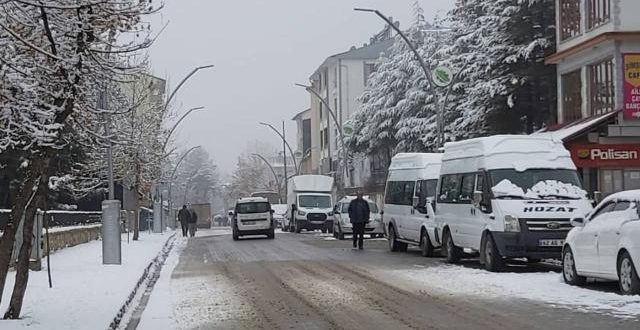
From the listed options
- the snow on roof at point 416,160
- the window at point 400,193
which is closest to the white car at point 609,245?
the snow on roof at point 416,160

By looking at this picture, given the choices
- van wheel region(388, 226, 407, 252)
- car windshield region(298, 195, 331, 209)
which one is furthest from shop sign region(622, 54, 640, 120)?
car windshield region(298, 195, 331, 209)

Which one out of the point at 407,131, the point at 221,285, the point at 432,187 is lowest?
the point at 221,285

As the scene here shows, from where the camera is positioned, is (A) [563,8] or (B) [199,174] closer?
(A) [563,8]

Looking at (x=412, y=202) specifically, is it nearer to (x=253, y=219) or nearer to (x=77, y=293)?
(x=77, y=293)

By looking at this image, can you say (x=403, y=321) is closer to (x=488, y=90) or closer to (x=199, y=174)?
(x=488, y=90)

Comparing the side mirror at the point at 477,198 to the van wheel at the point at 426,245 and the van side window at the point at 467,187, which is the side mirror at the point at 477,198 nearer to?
the van side window at the point at 467,187

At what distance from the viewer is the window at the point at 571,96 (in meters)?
33.1

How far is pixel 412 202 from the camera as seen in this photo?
2598 centimetres

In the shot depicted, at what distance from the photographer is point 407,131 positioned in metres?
57.9

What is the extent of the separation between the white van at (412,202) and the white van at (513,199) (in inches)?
106

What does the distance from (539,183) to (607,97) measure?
40.6 ft

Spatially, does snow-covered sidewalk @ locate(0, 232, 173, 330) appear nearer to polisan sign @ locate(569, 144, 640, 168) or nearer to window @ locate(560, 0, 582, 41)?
polisan sign @ locate(569, 144, 640, 168)

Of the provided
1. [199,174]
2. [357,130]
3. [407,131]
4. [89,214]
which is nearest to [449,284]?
[89,214]

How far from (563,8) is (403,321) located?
82.9 ft
